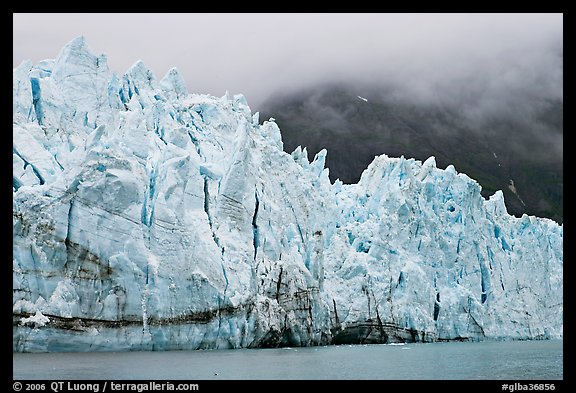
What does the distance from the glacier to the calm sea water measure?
1576 mm

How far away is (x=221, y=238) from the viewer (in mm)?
26047

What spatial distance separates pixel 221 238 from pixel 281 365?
7408 mm

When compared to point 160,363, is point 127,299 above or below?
above

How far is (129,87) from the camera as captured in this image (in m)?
30.3

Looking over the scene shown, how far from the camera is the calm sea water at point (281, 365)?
17000 mm

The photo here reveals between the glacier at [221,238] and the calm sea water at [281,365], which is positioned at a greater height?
the glacier at [221,238]

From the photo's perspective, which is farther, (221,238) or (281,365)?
(221,238)

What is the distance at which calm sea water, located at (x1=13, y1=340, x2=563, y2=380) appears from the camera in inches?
669

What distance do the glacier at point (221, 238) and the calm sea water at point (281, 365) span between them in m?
1.58
